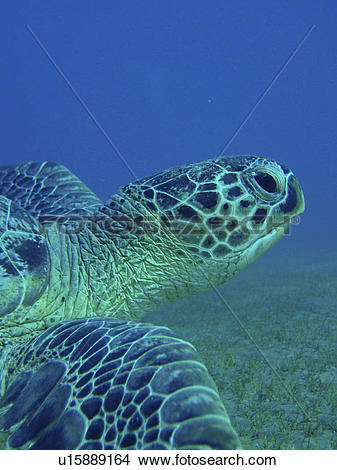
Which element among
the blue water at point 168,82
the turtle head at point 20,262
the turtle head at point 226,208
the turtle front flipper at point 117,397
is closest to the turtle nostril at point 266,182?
the turtle head at point 226,208

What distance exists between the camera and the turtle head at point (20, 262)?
155 cm

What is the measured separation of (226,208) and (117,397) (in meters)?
1.23

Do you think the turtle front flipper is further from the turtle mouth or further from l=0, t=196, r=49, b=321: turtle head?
the turtle mouth

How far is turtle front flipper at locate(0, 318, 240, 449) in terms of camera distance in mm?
816

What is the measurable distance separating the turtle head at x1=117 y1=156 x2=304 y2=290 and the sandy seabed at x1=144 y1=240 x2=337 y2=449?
0.79 metres

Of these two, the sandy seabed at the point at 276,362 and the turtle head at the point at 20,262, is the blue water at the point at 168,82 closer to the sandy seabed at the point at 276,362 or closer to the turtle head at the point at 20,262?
the sandy seabed at the point at 276,362

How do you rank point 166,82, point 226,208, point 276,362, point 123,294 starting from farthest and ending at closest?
point 166,82 → point 276,362 → point 123,294 → point 226,208

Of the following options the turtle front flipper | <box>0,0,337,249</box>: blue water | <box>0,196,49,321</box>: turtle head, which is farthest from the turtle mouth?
<box>0,0,337,249</box>: blue water

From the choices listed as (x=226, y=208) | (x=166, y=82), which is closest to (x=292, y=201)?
(x=226, y=208)

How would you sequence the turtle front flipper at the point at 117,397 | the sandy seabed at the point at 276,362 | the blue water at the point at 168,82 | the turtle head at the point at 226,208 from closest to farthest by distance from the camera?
the turtle front flipper at the point at 117,397 < the sandy seabed at the point at 276,362 < the turtle head at the point at 226,208 < the blue water at the point at 168,82

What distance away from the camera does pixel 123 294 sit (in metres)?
2.10

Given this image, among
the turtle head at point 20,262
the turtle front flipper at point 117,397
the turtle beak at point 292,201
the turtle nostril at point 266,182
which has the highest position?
the turtle nostril at point 266,182

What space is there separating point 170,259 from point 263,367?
44.5 inches

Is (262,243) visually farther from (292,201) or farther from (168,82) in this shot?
(168,82)
